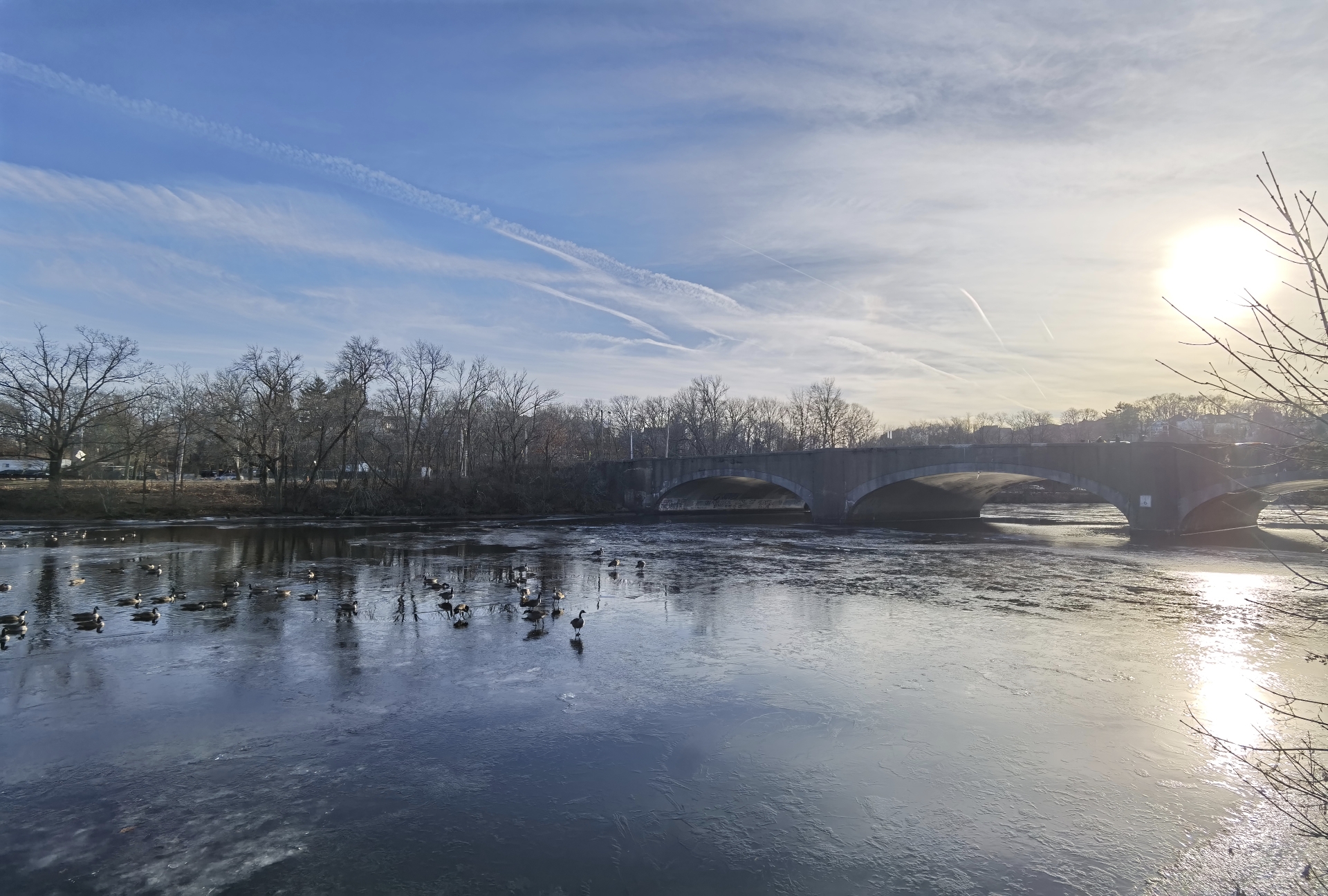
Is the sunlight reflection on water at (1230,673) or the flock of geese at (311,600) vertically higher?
the flock of geese at (311,600)

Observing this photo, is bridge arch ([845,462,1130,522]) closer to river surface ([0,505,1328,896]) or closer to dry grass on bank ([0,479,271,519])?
river surface ([0,505,1328,896])

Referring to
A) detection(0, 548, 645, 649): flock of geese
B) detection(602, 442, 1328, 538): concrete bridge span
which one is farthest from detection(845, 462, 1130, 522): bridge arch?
detection(0, 548, 645, 649): flock of geese

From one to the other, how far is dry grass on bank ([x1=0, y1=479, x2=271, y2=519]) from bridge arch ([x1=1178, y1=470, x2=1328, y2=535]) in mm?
59043

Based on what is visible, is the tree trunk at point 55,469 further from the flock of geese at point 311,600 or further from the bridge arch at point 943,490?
the bridge arch at point 943,490

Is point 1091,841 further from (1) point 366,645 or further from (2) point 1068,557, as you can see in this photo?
(2) point 1068,557

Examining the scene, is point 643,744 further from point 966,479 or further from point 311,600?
point 966,479

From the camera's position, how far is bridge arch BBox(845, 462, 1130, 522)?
4250cm

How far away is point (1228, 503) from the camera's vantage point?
135 ft

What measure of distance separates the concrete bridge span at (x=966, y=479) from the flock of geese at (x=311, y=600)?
70.1ft

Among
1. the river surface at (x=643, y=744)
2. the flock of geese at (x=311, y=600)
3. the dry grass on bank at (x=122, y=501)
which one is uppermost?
the dry grass on bank at (x=122, y=501)

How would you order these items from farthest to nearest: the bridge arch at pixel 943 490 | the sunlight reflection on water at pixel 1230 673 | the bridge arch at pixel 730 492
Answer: the bridge arch at pixel 730 492 → the bridge arch at pixel 943 490 → the sunlight reflection on water at pixel 1230 673

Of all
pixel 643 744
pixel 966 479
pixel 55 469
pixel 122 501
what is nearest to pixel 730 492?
pixel 966 479

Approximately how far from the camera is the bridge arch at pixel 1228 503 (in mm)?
34031

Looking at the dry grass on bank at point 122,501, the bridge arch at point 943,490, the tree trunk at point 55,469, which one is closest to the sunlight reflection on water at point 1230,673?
the bridge arch at point 943,490
